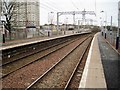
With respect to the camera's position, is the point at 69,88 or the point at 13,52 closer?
the point at 69,88

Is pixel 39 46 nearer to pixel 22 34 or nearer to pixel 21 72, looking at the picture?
pixel 21 72

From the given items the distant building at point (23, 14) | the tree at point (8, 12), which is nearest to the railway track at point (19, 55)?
the tree at point (8, 12)

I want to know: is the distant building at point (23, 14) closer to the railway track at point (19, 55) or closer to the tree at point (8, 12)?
the tree at point (8, 12)

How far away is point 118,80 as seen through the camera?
952 centimetres

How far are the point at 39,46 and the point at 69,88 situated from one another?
1865 centimetres

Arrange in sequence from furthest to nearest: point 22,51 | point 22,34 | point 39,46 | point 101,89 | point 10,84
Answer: point 22,34, point 39,46, point 22,51, point 10,84, point 101,89

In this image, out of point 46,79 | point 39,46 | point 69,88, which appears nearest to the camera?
point 69,88

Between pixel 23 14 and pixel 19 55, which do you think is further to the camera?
pixel 23 14

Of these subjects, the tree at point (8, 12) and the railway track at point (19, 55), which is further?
the tree at point (8, 12)

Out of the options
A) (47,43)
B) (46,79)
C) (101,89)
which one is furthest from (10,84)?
(47,43)

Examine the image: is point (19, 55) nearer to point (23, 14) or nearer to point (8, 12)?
point (8, 12)

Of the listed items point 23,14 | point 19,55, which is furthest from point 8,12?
point 19,55

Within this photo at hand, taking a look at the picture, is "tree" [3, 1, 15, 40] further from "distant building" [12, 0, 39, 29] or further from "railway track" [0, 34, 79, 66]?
"railway track" [0, 34, 79, 66]

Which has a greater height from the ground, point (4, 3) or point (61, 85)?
point (4, 3)
